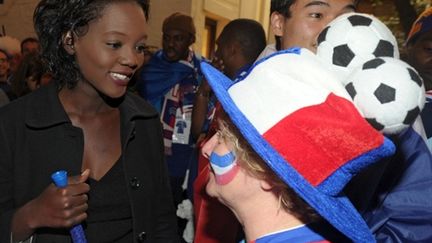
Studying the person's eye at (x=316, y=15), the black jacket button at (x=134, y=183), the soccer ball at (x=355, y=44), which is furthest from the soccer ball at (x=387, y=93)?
the black jacket button at (x=134, y=183)

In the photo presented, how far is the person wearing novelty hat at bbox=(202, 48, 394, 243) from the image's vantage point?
119cm

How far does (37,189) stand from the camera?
192cm

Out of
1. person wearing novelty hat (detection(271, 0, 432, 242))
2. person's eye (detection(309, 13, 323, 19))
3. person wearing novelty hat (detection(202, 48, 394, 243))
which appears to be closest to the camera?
person wearing novelty hat (detection(202, 48, 394, 243))

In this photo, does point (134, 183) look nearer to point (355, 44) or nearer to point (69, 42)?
point (69, 42)

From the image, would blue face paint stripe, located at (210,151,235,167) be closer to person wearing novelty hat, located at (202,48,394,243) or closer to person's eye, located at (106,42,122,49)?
person wearing novelty hat, located at (202,48,394,243)

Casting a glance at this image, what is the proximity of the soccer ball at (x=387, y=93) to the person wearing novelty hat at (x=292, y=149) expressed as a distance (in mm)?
100

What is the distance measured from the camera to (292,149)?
123 cm

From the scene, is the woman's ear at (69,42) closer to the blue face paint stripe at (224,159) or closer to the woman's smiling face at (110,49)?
the woman's smiling face at (110,49)

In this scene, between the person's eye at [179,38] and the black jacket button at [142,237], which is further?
the person's eye at [179,38]

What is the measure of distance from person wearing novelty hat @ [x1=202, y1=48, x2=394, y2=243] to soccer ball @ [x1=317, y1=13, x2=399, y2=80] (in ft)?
0.47

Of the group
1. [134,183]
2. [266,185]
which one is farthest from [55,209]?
[266,185]

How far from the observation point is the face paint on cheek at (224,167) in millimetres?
1434

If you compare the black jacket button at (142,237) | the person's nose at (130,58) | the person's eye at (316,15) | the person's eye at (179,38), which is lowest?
the person's eye at (179,38)

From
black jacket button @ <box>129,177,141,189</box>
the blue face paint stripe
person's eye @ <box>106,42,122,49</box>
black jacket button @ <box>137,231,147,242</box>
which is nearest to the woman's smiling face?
person's eye @ <box>106,42,122,49</box>
